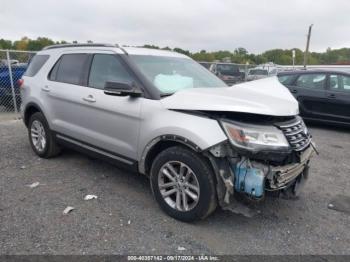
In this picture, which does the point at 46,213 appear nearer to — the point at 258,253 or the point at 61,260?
the point at 61,260

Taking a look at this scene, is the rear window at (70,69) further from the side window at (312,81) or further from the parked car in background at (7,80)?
the side window at (312,81)

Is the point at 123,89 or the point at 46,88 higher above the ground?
the point at 123,89

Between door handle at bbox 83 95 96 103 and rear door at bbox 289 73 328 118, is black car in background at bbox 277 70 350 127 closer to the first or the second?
rear door at bbox 289 73 328 118

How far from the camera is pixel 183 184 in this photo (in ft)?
11.0

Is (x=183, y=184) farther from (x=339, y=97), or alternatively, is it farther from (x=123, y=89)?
(x=339, y=97)

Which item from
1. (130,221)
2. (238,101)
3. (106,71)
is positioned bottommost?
(130,221)

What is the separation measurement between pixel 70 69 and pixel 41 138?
1.35 metres

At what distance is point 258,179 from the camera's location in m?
3.02

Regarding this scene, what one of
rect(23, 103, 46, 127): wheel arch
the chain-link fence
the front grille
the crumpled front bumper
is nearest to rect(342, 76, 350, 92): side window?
the front grille

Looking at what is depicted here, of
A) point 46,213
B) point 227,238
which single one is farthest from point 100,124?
point 227,238

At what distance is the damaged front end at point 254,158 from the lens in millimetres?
3008

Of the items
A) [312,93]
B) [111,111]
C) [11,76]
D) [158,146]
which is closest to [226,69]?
[312,93]

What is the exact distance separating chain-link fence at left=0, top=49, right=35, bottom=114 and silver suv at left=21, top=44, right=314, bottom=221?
5.70 meters

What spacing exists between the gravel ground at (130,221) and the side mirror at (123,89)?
128 centimetres
